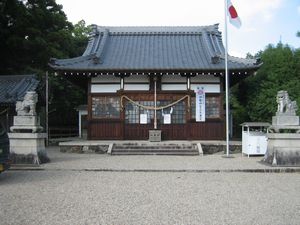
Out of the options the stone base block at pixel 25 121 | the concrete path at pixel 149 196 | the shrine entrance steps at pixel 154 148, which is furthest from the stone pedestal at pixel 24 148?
the shrine entrance steps at pixel 154 148

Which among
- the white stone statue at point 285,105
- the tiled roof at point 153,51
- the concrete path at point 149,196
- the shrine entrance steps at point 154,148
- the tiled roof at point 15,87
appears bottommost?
the concrete path at point 149,196

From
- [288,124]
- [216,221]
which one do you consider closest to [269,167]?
[288,124]

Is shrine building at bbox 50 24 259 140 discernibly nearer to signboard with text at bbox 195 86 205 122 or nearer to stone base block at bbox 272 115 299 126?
signboard with text at bbox 195 86 205 122

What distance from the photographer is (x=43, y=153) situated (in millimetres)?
15023

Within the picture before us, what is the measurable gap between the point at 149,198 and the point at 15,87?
17.4 m

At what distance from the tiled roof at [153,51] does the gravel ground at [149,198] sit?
393 inches

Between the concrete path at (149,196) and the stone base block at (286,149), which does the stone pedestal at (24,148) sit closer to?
the concrete path at (149,196)

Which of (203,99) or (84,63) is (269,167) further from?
(84,63)

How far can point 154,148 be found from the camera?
1922cm

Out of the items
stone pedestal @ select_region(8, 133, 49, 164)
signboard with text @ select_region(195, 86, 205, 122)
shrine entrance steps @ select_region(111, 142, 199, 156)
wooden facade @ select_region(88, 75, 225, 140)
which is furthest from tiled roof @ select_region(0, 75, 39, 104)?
signboard with text @ select_region(195, 86, 205, 122)

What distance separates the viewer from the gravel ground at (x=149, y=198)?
6.46 metres

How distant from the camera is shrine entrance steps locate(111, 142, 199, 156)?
18.7 meters

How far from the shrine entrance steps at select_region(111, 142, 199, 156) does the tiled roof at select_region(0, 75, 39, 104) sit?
21.7 ft

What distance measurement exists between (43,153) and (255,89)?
50.9 ft
